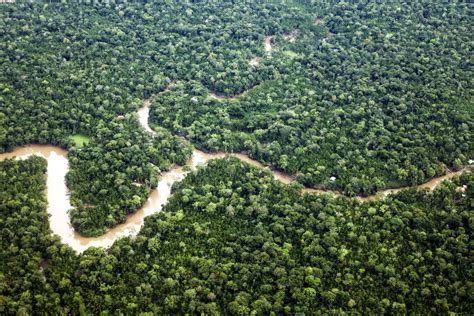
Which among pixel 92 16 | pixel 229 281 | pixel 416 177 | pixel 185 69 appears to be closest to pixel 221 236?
pixel 229 281

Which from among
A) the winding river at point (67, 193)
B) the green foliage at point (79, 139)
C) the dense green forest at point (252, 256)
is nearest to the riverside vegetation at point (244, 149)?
the dense green forest at point (252, 256)

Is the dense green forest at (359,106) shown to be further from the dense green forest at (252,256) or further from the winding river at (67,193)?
the dense green forest at (252,256)

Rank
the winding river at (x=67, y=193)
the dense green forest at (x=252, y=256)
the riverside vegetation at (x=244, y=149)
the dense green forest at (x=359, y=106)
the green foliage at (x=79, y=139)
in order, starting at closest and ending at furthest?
the dense green forest at (x=252, y=256), the riverside vegetation at (x=244, y=149), the winding river at (x=67, y=193), the dense green forest at (x=359, y=106), the green foliage at (x=79, y=139)

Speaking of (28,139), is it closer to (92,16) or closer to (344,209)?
(92,16)

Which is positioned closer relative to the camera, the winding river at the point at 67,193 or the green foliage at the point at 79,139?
the winding river at the point at 67,193

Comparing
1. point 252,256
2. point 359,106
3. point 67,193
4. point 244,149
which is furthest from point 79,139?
point 359,106

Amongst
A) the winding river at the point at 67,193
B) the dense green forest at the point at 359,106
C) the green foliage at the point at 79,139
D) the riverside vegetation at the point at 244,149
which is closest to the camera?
the riverside vegetation at the point at 244,149
